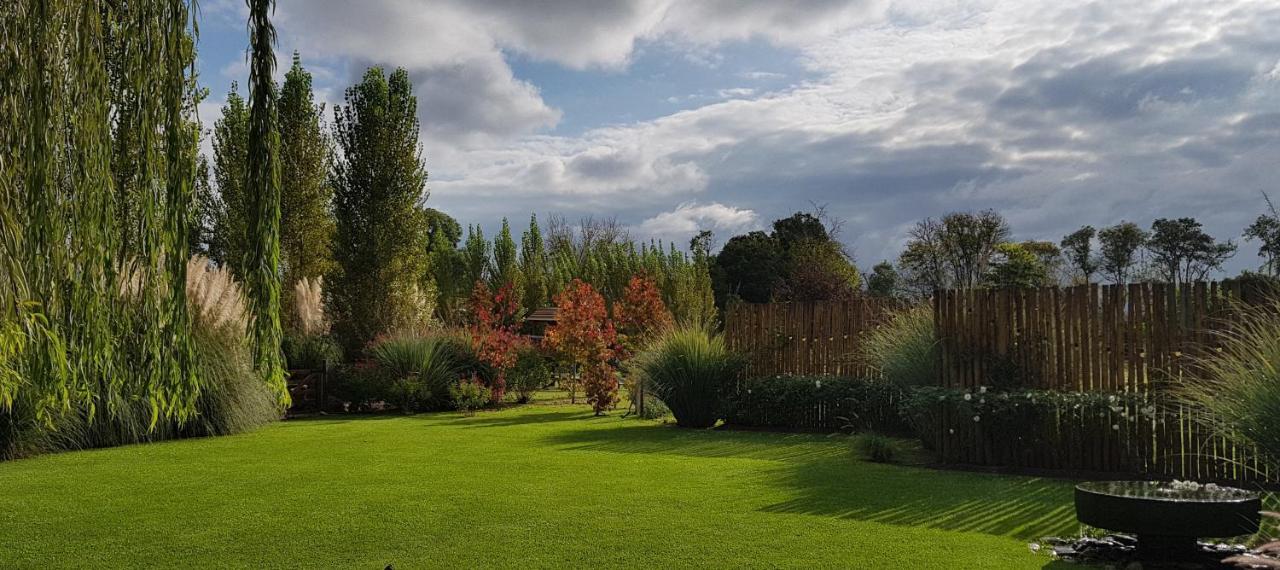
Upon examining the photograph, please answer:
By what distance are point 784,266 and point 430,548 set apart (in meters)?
32.6

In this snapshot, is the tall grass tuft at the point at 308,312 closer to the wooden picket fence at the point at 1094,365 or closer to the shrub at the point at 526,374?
the shrub at the point at 526,374

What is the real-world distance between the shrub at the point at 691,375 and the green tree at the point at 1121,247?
34630 mm

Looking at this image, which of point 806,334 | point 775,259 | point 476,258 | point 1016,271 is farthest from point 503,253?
point 806,334

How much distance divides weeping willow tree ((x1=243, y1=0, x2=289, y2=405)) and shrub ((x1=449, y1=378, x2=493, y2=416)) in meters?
11.3

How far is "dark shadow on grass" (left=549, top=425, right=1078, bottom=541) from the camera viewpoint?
6.20 metres

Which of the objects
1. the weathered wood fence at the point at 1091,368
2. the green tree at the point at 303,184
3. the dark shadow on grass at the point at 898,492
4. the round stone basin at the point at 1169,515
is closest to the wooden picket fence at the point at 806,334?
the dark shadow on grass at the point at 898,492

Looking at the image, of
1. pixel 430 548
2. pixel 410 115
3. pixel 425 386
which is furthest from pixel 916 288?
pixel 430 548

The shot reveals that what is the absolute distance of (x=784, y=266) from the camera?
37.2m

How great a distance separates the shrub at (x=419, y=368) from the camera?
15859 millimetres

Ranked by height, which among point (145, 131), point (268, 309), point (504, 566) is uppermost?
point (145, 131)

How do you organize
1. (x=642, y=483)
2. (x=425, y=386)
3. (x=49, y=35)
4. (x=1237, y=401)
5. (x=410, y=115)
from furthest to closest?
(x=410, y=115) → (x=425, y=386) → (x=642, y=483) → (x=1237, y=401) → (x=49, y=35)

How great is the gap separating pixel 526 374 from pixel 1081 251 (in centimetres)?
3329

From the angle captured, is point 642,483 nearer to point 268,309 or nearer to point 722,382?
point 268,309

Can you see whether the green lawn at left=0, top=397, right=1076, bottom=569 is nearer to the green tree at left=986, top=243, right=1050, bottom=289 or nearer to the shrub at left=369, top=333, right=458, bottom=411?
the shrub at left=369, top=333, right=458, bottom=411
